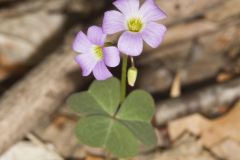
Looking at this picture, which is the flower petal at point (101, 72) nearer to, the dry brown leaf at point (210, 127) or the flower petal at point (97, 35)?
the flower petal at point (97, 35)

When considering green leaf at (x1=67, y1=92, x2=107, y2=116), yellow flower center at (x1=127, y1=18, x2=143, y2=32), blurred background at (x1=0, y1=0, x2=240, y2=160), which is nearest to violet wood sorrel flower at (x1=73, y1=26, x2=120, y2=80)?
yellow flower center at (x1=127, y1=18, x2=143, y2=32)

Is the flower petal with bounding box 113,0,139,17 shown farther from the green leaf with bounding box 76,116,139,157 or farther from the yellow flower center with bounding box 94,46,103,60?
the green leaf with bounding box 76,116,139,157

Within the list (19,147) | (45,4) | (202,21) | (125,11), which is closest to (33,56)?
(45,4)

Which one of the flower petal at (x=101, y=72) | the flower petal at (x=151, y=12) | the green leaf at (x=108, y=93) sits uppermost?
the flower petal at (x=151, y=12)

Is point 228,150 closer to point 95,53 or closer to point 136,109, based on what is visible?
point 136,109

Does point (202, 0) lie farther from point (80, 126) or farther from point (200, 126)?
point (80, 126)

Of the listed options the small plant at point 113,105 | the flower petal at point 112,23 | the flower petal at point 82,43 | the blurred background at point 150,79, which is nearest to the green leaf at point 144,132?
the small plant at point 113,105
